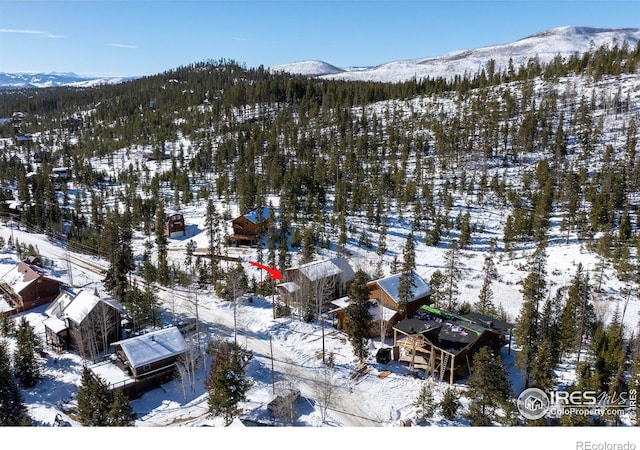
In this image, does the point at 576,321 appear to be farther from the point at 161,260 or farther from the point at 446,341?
the point at 161,260

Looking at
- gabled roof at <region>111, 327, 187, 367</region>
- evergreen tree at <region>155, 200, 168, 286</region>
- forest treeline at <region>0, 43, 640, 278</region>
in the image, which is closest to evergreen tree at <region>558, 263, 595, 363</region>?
forest treeline at <region>0, 43, 640, 278</region>

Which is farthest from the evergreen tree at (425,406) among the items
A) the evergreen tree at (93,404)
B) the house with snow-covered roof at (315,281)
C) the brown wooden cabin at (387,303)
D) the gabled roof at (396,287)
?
the evergreen tree at (93,404)

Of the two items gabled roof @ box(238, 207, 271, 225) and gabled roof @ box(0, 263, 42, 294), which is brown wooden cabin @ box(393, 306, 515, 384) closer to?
gabled roof @ box(238, 207, 271, 225)

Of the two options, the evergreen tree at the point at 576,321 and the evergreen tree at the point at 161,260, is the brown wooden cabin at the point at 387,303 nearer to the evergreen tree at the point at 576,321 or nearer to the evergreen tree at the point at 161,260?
the evergreen tree at the point at 576,321

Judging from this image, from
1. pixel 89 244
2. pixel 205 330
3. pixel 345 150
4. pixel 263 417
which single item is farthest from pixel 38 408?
pixel 345 150

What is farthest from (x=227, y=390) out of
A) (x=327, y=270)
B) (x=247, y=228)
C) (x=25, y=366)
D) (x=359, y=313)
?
(x=247, y=228)

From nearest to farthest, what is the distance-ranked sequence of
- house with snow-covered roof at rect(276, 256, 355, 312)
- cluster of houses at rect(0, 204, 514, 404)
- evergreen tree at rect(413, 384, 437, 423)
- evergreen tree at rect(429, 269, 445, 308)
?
evergreen tree at rect(413, 384, 437, 423), cluster of houses at rect(0, 204, 514, 404), evergreen tree at rect(429, 269, 445, 308), house with snow-covered roof at rect(276, 256, 355, 312)

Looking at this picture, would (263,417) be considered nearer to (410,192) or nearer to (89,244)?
(89,244)
